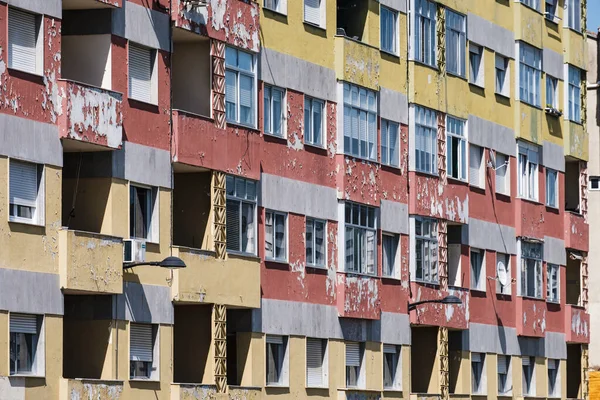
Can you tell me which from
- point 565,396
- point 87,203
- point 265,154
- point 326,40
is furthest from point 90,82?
point 565,396

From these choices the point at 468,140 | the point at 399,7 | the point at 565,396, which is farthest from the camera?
the point at 565,396

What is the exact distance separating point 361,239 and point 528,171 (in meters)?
12.8

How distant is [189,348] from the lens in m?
44.3

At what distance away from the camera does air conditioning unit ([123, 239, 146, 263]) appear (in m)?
39.7

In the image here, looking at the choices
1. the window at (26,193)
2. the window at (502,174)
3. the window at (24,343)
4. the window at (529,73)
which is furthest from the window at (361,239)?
the window at (24,343)

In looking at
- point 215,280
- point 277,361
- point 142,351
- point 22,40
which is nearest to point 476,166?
point 277,361

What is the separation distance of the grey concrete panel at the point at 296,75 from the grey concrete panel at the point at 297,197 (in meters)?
2.47

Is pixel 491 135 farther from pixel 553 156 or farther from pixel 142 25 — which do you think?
pixel 142 25

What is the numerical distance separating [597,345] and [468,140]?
67.1 ft

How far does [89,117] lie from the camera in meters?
38.5

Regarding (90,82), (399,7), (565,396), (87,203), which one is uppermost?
(399,7)

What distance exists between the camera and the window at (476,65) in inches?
2315

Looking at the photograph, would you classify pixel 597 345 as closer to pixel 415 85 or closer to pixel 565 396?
pixel 565 396

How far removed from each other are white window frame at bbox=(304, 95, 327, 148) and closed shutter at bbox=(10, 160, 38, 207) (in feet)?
40.3
